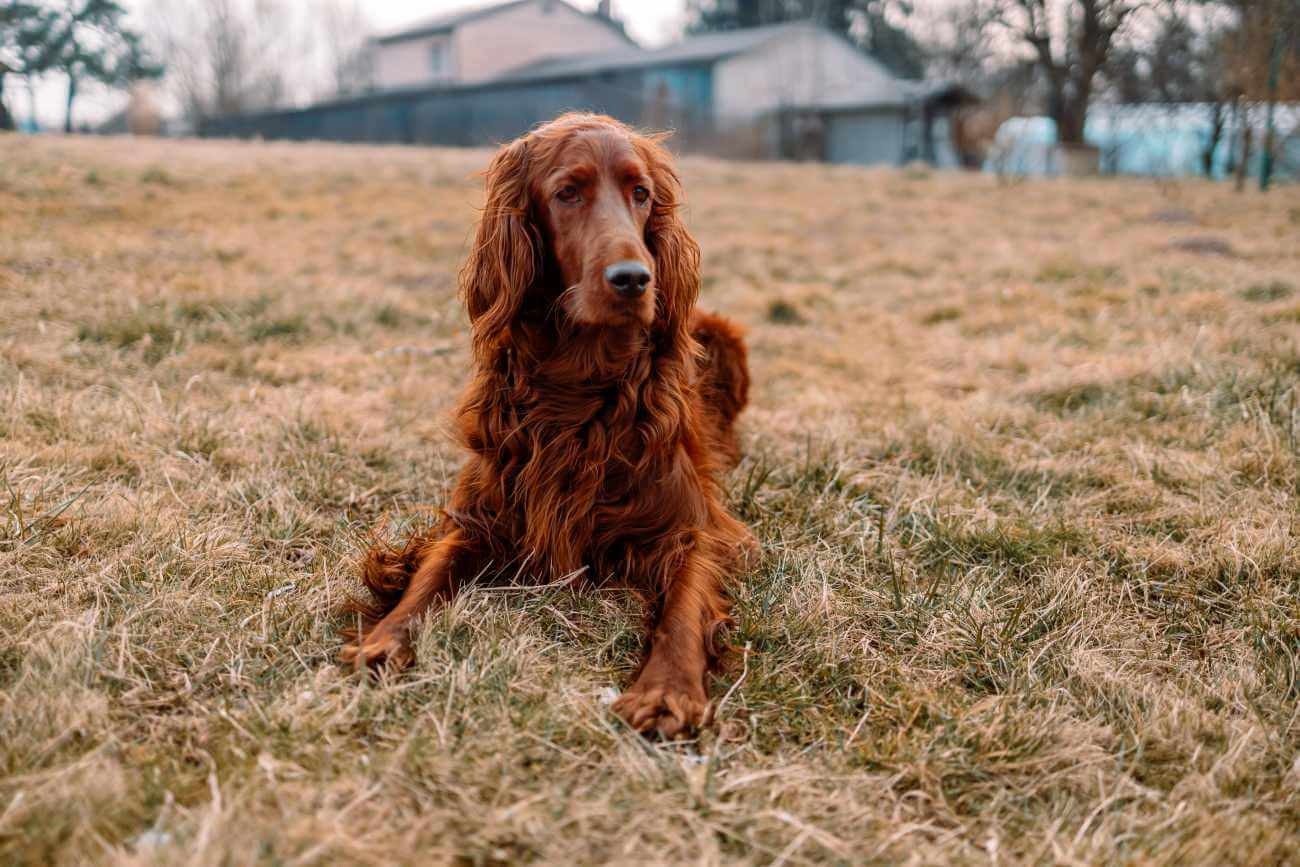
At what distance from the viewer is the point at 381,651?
181 cm

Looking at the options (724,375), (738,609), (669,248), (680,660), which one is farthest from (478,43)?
(680,660)

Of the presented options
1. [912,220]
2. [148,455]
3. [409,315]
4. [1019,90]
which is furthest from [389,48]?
[148,455]

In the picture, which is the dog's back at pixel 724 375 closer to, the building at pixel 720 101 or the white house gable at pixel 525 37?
the building at pixel 720 101

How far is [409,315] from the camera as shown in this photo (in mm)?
4957

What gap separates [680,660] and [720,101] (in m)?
25.2

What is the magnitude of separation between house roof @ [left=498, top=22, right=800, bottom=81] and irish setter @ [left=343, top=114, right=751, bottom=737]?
74.6ft

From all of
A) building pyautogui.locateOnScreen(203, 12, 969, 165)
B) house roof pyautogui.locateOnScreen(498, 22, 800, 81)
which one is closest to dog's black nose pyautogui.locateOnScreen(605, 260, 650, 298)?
building pyautogui.locateOnScreen(203, 12, 969, 165)

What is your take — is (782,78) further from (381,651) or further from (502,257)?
(381,651)

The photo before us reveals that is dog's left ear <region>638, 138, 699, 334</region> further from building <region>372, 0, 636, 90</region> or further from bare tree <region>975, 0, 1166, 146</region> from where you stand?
Result: building <region>372, 0, 636, 90</region>

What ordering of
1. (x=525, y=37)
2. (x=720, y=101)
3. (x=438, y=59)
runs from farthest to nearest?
(x=525, y=37)
(x=438, y=59)
(x=720, y=101)

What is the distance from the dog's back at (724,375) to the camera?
3127mm

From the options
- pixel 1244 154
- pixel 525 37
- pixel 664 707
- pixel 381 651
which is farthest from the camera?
pixel 525 37

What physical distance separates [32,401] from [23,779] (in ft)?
6.77

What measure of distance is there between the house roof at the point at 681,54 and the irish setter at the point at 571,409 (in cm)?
2272
